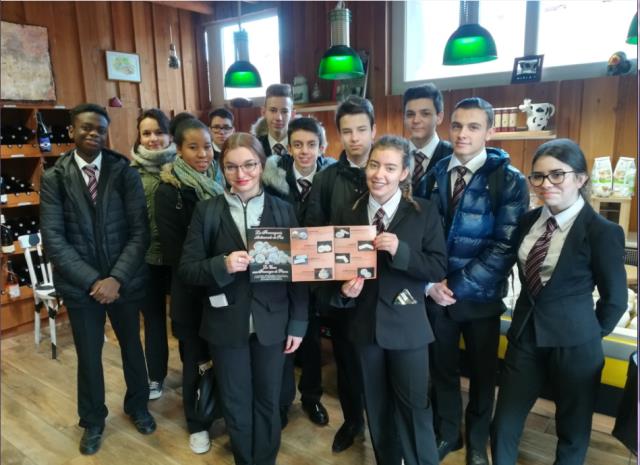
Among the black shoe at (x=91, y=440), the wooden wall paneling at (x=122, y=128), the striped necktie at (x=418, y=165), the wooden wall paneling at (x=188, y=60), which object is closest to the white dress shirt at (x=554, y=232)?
the striped necktie at (x=418, y=165)

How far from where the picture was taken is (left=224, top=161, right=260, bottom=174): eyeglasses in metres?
1.83

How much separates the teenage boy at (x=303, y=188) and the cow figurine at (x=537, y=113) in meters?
2.44

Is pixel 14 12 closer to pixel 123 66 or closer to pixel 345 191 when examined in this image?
pixel 123 66

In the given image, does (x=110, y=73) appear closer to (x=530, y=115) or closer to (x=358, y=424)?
(x=530, y=115)

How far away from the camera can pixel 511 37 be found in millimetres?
4609

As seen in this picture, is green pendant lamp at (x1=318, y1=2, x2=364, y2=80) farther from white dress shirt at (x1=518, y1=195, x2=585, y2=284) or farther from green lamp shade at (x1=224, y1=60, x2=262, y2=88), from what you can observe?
white dress shirt at (x1=518, y1=195, x2=585, y2=284)

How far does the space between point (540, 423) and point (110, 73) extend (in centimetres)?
573

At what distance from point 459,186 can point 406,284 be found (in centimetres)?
→ 52

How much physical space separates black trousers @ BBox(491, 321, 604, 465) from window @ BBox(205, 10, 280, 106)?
5363 millimetres

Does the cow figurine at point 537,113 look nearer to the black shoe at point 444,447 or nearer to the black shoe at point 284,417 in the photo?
the black shoe at point 444,447

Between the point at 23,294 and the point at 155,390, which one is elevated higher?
the point at 23,294

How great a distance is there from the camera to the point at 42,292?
3.64 metres

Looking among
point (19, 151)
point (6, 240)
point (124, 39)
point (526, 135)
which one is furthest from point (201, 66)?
point (526, 135)

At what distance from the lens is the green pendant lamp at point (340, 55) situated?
3.07m
